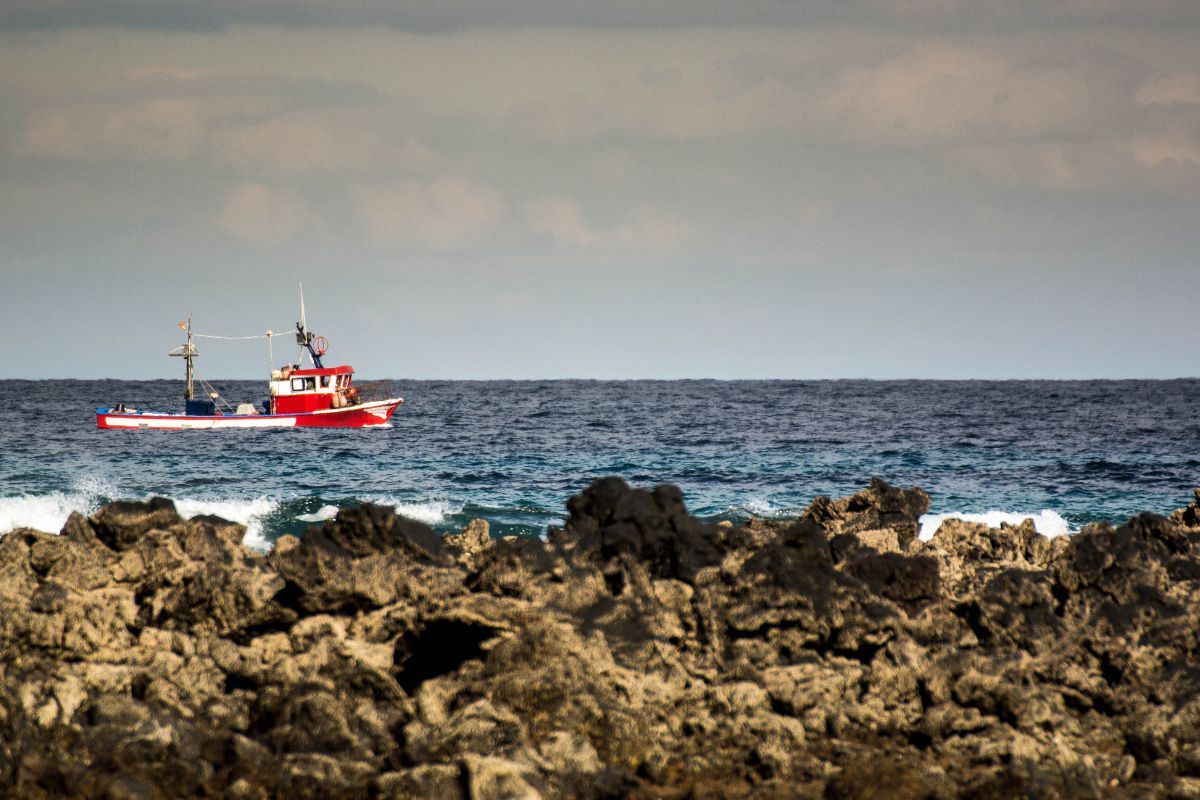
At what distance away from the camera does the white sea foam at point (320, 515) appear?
24.5 metres

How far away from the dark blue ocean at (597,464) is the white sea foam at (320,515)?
0.31 ft

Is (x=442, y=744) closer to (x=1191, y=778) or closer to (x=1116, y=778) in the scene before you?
(x=1116, y=778)

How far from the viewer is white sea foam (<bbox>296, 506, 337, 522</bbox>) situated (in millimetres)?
24453

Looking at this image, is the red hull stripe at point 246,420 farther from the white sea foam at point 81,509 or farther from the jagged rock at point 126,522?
the jagged rock at point 126,522

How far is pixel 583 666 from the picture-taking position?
24.5 feet

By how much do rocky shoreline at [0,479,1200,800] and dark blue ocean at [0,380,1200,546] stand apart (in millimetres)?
12723

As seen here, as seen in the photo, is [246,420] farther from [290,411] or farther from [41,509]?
[41,509]

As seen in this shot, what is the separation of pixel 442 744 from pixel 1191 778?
15.6ft

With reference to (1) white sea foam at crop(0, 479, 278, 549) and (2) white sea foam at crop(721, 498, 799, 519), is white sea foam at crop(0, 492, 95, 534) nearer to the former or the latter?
(1) white sea foam at crop(0, 479, 278, 549)

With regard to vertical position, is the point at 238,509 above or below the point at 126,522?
below

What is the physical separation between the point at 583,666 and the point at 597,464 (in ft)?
95.4

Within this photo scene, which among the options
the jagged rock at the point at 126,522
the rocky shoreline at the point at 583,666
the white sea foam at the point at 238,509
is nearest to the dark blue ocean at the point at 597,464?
the white sea foam at the point at 238,509

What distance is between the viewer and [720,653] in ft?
27.4

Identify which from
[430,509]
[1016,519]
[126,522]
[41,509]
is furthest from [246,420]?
[126,522]
